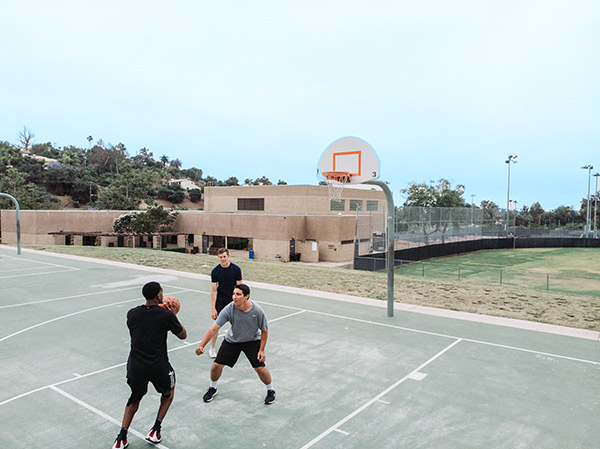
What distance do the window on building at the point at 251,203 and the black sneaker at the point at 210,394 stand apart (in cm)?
4984

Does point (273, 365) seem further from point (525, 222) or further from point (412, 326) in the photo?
point (525, 222)

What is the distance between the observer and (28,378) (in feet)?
24.7

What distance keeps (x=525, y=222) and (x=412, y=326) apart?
12703cm

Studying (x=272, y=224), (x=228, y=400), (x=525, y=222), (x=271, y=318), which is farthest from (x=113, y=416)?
(x=525, y=222)

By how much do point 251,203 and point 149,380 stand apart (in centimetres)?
5276

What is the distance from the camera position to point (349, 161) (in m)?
12.5

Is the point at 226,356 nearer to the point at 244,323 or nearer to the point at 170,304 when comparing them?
the point at 244,323

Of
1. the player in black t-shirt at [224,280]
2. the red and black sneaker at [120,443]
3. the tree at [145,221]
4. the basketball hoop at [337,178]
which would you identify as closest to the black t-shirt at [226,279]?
the player in black t-shirt at [224,280]

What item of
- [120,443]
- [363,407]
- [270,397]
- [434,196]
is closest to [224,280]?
[270,397]

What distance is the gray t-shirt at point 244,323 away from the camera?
6.34 metres

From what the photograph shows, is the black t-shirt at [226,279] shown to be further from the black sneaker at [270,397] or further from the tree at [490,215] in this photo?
the tree at [490,215]

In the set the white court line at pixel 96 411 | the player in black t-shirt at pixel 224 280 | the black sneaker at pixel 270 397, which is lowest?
the white court line at pixel 96 411

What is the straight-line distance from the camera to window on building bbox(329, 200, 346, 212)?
2138 inches

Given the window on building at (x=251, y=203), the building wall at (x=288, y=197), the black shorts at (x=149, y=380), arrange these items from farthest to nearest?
the window on building at (x=251, y=203), the building wall at (x=288, y=197), the black shorts at (x=149, y=380)
